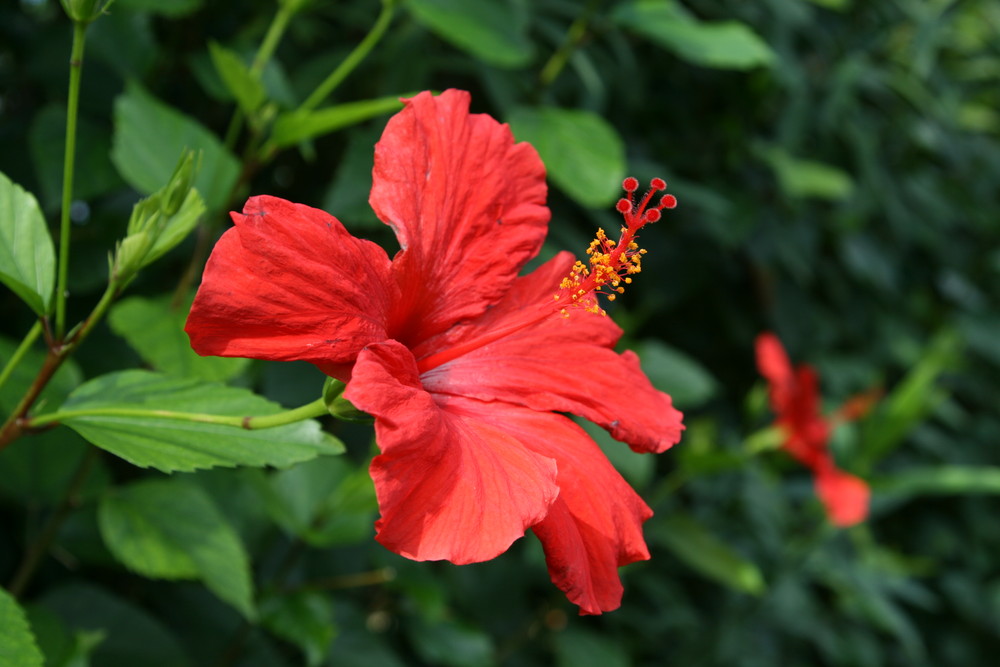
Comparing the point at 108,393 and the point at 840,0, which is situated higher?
the point at 840,0

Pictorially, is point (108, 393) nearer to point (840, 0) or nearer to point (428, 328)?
point (428, 328)

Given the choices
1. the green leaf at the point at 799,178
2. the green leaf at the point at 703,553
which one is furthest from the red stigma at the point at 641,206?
the green leaf at the point at 799,178

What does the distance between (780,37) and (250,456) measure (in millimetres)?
1604

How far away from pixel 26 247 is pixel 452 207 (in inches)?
12.2

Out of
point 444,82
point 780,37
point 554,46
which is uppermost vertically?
point 780,37

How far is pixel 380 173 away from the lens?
665 millimetres

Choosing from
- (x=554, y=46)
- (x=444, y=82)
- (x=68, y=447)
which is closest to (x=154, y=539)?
Answer: (x=68, y=447)

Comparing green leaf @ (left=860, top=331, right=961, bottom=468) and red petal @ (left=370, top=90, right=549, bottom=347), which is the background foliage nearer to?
green leaf @ (left=860, top=331, right=961, bottom=468)

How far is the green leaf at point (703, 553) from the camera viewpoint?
1.65 metres

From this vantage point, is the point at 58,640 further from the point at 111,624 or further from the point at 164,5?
the point at 164,5

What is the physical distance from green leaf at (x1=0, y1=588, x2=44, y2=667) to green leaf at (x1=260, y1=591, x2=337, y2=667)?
0.49 meters

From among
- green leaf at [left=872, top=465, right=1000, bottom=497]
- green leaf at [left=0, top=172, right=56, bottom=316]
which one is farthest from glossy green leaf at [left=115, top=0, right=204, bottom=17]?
green leaf at [left=872, top=465, right=1000, bottom=497]

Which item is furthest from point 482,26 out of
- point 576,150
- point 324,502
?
point 324,502

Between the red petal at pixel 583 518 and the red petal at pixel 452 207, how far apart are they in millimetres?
110
